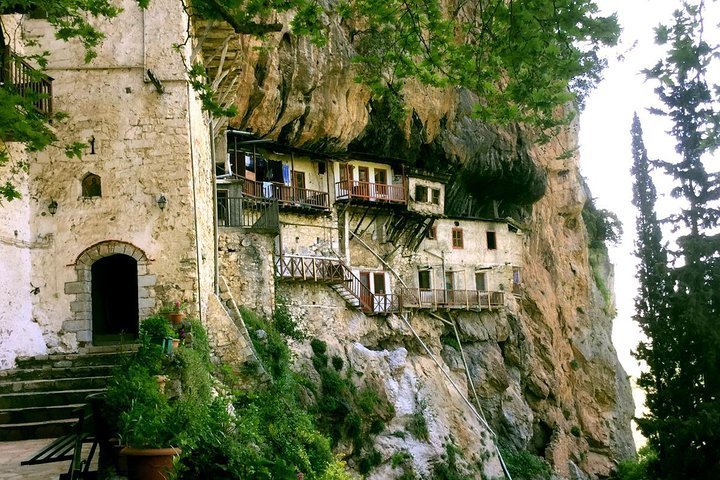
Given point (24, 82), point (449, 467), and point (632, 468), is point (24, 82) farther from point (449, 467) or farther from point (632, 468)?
point (632, 468)

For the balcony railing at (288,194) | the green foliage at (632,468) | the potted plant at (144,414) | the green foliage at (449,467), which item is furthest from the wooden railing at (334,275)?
the potted plant at (144,414)

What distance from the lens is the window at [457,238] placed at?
37188 mm

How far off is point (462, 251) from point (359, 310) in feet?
32.8

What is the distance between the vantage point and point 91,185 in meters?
14.5

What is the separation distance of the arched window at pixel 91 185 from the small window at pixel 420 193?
68.4 feet

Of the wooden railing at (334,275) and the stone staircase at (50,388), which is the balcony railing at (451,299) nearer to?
the wooden railing at (334,275)

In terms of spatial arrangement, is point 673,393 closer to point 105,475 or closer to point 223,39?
point 223,39

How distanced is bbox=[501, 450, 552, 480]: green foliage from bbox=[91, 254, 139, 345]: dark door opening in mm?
19755

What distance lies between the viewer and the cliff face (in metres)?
26.8

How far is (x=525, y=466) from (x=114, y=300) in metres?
21.3

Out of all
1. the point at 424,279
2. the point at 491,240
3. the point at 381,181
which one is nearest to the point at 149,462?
the point at 381,181

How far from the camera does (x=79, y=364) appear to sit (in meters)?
13.2

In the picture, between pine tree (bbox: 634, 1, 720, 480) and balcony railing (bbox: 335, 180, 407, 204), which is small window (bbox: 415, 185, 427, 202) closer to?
balcony railing (bbox: 335, 180, 407, 204)

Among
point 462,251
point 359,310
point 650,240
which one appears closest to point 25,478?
point 359,310
